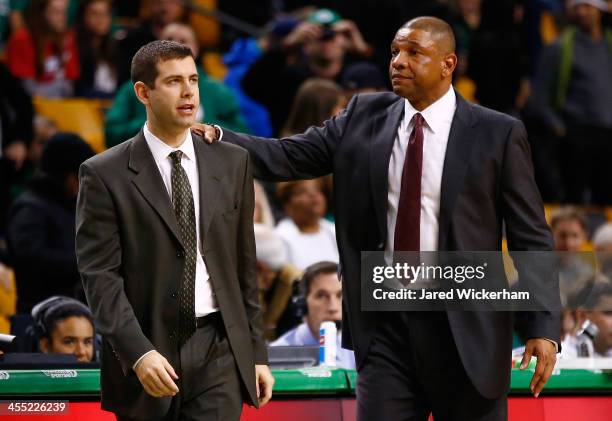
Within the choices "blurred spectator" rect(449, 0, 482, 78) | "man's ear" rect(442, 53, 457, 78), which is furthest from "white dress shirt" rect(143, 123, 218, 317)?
"blurred spectator" rect(449, 0, 482, 78)

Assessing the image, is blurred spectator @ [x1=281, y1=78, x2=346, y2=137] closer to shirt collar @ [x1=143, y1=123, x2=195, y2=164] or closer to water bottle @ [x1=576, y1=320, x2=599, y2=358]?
water bottle @ [x1=576, y1=320, x2=599, y2=358]

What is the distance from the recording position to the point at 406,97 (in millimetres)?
4719

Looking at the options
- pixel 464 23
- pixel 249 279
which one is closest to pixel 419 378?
pixel 249 279

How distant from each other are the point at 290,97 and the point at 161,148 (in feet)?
18.2

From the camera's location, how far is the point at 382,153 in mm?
4703

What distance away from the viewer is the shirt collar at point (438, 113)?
15.4 ft

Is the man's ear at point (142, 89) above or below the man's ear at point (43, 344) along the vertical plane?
above

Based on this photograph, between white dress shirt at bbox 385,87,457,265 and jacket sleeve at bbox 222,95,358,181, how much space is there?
0.27 m

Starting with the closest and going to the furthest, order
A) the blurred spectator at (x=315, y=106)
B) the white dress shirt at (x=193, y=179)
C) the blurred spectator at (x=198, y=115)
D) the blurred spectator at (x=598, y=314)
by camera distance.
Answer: the white dress shirt at (x=193, y=179) → the blurred spectator at (x=598, y=314) → the blurred spectator at (x=198, y=115) → the blurred spectator at (x=315, y=106)

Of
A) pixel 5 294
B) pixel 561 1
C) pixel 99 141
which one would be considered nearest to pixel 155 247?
pixel 5 294

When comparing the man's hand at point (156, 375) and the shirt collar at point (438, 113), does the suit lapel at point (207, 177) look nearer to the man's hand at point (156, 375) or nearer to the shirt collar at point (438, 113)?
the man's hand at point (156, 375)

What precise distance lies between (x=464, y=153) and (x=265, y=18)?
24.7ft

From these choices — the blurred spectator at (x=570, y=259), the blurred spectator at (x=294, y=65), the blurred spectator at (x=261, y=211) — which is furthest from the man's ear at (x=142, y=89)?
the blurred spectator at (x=294, y=65)

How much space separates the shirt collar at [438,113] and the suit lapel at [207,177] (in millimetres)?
744
